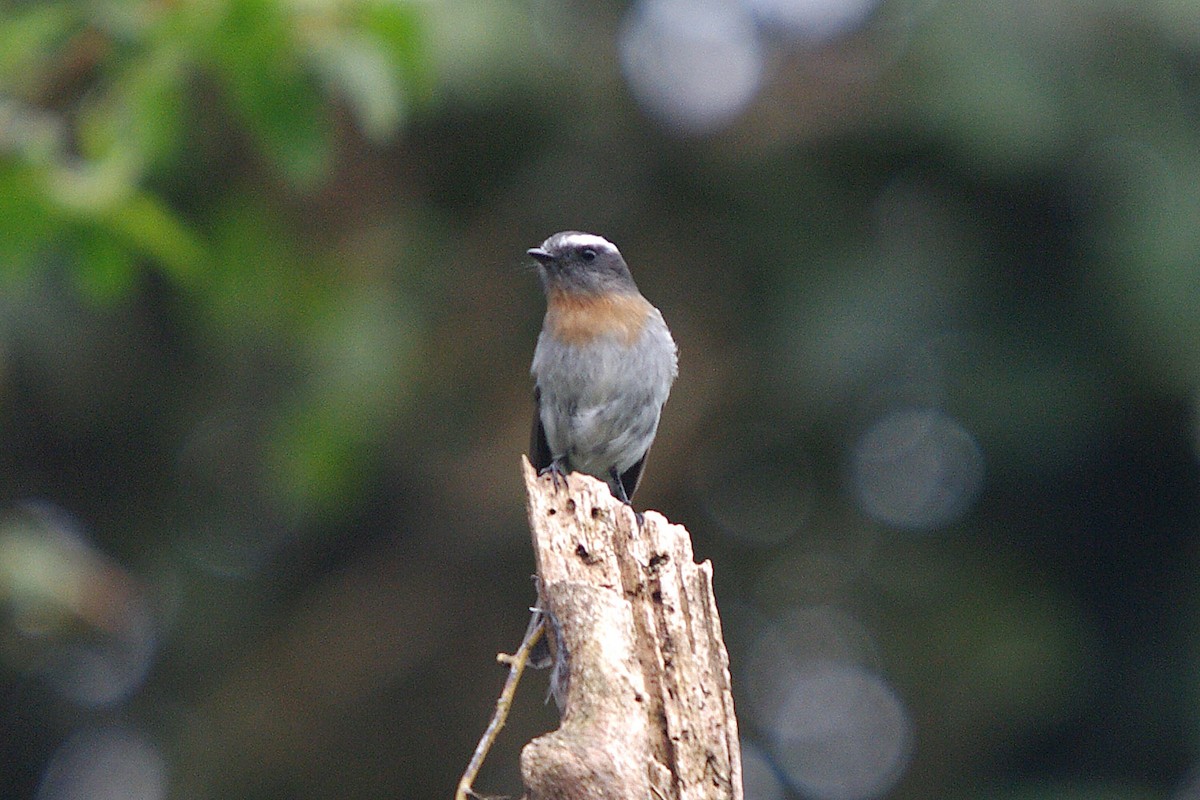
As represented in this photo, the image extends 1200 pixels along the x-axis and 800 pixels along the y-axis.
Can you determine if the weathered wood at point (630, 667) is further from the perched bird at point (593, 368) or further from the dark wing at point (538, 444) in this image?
the dark wing at point (538, 444)

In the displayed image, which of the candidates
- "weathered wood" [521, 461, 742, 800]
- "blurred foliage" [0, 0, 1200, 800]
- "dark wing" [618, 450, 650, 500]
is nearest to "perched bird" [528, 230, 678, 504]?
"dark wing" [618, 450, 650, 500]

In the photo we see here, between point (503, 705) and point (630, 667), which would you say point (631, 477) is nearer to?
point (503, 705)

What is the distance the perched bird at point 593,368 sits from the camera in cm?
722

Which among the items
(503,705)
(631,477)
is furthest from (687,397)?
(503,705)

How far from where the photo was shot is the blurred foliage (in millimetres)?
8984

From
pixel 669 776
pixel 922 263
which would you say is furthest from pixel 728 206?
pixel 669 776

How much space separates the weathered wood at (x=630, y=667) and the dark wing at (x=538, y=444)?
3.03 metres

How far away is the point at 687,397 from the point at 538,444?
2.41 meters

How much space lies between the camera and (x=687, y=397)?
9859 millimetres

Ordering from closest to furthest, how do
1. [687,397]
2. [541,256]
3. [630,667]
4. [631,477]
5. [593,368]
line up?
[630,667] < [593,368] < [541,256] < [631,477] < [687,397]

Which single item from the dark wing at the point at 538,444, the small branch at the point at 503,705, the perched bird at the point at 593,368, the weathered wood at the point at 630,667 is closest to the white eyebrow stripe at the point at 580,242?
the perched bird at the point at 593,368

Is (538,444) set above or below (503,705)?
above

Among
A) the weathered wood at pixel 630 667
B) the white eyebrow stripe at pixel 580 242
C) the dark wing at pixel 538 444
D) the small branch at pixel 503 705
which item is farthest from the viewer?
the white eyebrow stripe at pixel 580 242

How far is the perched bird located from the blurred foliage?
5.03ft
